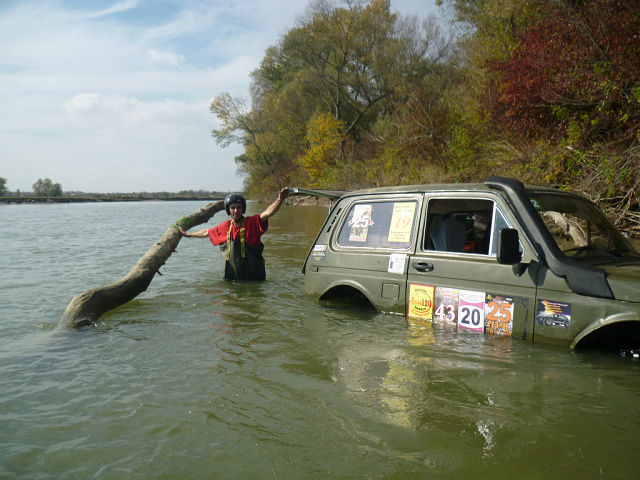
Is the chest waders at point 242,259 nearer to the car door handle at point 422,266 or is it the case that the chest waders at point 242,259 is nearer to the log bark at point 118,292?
the log bark at point 118,292

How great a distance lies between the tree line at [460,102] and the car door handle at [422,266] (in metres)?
8.11

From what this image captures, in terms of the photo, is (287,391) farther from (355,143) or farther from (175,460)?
(355,143)

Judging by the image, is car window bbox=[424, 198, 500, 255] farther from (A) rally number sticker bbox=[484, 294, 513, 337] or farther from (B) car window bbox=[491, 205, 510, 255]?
(A) rally number sticker bbox=[484, 294, 513, 337]

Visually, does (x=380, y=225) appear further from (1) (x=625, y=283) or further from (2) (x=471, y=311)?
(1) (x=625, y=283)

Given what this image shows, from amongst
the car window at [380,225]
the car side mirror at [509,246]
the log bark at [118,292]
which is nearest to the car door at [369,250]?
the car window at [380,225]

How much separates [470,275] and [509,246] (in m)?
0.69

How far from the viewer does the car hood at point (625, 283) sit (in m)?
3.86

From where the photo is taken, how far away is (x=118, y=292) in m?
7.08

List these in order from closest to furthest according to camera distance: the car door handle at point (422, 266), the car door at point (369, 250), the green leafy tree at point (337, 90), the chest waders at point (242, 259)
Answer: the car door handle at point (422, 266) → the car door at point (369, 250) → the chest waders at point (242, 259) → the green leafy tree at point (337, 90)

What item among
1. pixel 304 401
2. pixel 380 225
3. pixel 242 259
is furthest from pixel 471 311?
pixel 242 259

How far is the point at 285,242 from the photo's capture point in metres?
16.8

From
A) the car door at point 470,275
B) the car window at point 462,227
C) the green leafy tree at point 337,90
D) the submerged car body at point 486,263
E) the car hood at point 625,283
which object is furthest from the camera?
the green leafy tree at point 337,90

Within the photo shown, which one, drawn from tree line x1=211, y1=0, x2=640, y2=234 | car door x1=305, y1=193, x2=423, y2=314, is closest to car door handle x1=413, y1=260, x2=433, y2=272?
car door x1=305, y1=193, x2=423, y2=314

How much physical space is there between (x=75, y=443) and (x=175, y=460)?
79 cm
